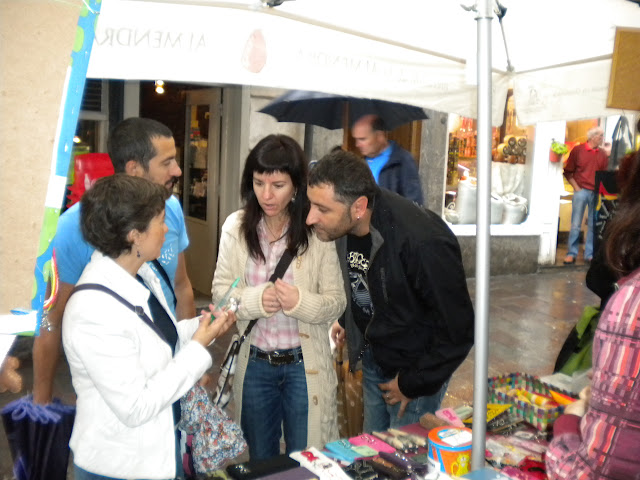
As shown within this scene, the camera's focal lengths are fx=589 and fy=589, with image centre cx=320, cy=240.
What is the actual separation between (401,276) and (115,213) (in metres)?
1.20

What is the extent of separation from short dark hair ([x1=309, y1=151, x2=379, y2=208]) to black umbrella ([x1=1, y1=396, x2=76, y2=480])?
145 cm

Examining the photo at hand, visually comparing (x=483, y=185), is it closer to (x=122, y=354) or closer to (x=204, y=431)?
(x=122, y=354)

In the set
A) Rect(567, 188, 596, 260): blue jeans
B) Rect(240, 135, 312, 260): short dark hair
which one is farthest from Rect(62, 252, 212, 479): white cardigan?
Rect(567, 188, 596, 260): blue jeans

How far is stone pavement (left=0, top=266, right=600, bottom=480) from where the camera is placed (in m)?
5.02

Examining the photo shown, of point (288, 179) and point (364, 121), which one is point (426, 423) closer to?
point (288, 179)

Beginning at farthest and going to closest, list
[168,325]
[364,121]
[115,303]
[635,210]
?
[364,121] → [168,325] → [115,303] → [635,210]

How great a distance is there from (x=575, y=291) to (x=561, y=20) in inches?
277

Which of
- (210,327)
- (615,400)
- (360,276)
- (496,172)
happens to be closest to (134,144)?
(210,327)

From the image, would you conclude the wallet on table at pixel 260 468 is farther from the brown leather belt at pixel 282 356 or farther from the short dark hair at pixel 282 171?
the short dark hair at pixel 282 171

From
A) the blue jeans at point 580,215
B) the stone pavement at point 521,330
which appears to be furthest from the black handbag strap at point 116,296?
the blue jeans at point 580,215

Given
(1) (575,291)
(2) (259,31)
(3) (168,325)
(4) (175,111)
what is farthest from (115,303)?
(1) (575,291)

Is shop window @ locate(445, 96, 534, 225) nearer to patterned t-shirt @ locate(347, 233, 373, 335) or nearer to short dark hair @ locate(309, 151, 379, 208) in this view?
patterned t-shirt @ locate(347, 233, 373, 335)

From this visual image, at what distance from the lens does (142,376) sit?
1.93 metres

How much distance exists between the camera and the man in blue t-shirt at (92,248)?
8.51 ft
